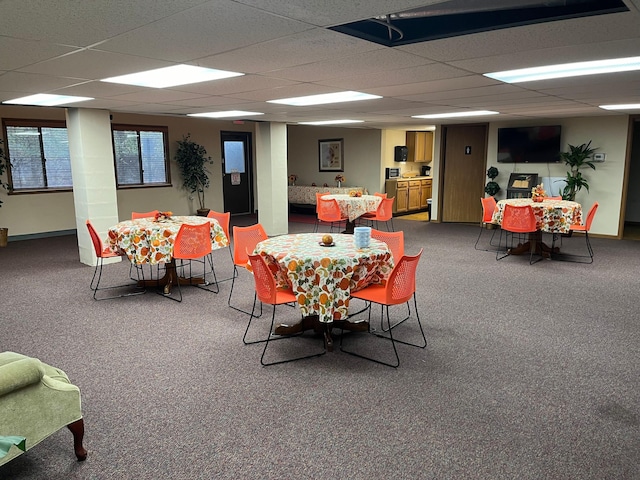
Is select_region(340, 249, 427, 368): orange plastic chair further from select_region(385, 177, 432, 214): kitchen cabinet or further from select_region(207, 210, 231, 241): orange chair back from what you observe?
select_region(385, 177, 432, 214): kitchen cabinet

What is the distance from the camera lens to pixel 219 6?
2.07 metres

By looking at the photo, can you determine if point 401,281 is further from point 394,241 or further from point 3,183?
point 3,183

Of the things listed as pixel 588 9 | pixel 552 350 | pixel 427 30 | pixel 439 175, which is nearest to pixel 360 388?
pixel 552 350

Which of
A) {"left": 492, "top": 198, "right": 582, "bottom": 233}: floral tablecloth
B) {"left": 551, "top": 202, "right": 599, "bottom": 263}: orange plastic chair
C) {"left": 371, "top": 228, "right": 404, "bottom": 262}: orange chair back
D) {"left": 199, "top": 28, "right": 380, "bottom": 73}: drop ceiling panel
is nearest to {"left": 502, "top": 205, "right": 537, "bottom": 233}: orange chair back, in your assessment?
{"left": 492, "top": 198, "right": 582, "bottom": 233}: floral tablecloth

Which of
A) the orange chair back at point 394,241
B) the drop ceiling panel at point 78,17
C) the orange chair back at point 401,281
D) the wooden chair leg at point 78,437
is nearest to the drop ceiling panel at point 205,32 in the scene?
the drop ceiling panel at point 78,17

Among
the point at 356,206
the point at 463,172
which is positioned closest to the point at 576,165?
the point at 463,172

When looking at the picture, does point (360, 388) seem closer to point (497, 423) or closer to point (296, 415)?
point (296, 415)

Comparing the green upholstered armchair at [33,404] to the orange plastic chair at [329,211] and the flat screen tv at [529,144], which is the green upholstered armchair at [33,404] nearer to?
the orange plastic chair at [329,211]

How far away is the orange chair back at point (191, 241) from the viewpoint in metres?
4.91

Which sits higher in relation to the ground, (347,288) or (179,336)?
(347,288)

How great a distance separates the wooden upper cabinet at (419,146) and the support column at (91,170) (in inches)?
316

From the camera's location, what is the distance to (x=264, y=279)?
3447 mm

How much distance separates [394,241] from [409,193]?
8137mm

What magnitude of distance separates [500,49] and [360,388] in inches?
92.9
